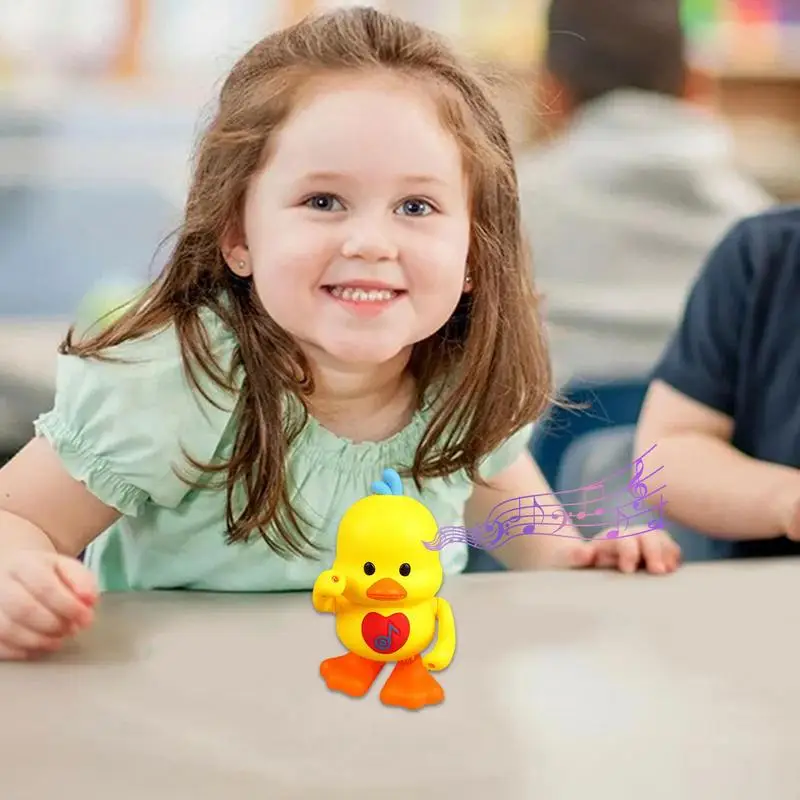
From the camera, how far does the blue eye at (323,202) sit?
1.44 ft

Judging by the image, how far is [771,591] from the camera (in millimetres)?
569

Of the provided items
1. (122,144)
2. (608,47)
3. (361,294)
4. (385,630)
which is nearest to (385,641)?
(385,630)

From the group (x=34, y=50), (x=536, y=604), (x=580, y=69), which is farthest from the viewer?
(x=34, y=50)

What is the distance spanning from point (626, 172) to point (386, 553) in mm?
757

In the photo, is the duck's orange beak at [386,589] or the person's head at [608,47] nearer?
the duck's orange beak at [386,589]

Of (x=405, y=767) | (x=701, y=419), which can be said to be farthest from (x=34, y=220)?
(x=405, y=767)

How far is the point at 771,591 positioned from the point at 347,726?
0.25 meters

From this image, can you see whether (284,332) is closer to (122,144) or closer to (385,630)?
(385,630)

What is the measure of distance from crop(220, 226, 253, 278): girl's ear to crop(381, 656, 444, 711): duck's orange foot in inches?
6.8

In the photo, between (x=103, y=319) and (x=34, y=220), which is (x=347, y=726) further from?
(x=34, y=220)

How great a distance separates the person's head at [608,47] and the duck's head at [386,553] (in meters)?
0.60

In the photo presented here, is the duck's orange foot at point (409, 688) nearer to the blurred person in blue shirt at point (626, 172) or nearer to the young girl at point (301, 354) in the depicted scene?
the young girl at point (301, 354)

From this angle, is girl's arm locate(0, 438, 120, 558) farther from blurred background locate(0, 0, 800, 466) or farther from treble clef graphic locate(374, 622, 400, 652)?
blurred background locate(0, 0, 800, 466)

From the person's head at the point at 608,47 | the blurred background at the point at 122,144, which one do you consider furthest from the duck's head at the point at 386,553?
the person's head at the point at 608,47
